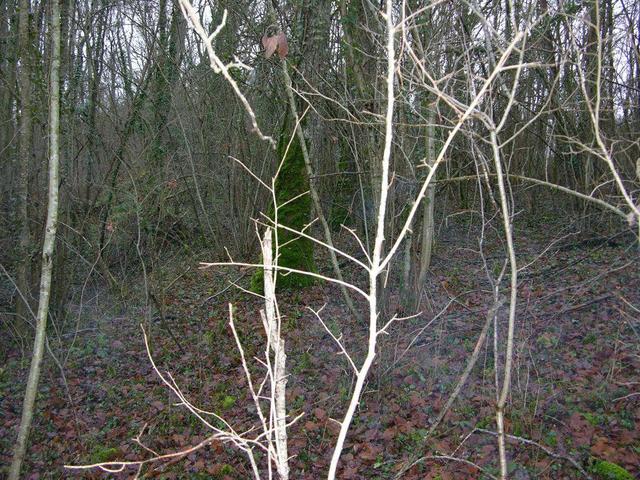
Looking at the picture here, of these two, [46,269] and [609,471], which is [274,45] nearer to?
[46,269]

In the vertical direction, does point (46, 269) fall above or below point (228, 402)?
above

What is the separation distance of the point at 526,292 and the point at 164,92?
6.98 m

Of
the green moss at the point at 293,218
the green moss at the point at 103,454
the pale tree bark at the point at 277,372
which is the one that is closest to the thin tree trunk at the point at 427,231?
the green moss at the point at 293,218

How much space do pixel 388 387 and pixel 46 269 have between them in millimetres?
3018

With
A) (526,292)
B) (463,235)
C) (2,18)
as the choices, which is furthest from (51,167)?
(463,235)

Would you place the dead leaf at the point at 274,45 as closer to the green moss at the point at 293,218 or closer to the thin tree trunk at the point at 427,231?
the thin tree trunk at the point at 427,231

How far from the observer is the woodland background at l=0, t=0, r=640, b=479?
3.94 meters

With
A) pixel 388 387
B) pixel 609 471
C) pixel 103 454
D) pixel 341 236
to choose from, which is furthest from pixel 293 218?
pixel 609 471

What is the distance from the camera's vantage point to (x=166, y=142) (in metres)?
10.3

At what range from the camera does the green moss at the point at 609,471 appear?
3.37 meters

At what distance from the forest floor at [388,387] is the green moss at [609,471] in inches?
0.6

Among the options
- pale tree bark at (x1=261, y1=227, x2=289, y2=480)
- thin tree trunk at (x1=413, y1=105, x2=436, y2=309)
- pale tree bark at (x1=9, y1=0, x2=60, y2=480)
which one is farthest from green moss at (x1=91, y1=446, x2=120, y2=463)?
pale tree bark at (x1=261, y1=227, x2=289, y2=480)

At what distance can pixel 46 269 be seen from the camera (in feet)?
12.9

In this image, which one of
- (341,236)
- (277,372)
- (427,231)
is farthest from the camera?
(341,236)
